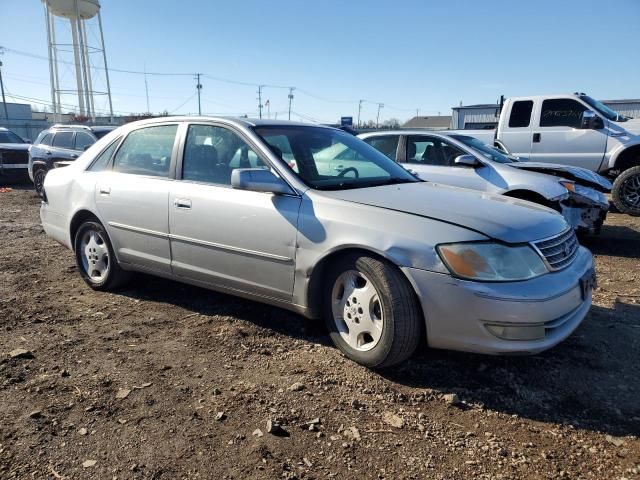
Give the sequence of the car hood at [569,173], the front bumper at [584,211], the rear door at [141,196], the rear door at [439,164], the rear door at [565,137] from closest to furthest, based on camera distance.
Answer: the rear door at [141,196]
the front bumper at [584,211]
the rear door at [439,164]
the car hood at [569,173]
the rear door at [565,137]

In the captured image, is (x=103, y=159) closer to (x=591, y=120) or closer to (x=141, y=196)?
(x=141, y=196)

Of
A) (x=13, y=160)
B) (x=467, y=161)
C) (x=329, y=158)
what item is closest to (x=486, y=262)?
(x=329, y=158)

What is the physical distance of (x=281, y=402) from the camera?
108 inches

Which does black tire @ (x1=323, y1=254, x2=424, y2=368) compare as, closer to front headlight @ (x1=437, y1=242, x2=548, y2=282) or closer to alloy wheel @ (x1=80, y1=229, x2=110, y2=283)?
front headlight @ (x1=437, y1=242, x2=548, y2=282)

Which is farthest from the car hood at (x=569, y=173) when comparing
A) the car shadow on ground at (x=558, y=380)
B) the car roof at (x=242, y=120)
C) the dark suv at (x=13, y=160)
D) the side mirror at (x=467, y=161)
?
the dark suv at (x=13, y=160)

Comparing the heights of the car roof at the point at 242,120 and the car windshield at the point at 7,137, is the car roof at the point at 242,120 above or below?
above

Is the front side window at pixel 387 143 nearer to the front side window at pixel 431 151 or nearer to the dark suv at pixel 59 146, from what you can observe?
the front side window at pixel 431 151

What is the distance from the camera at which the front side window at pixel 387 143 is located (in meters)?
7.31

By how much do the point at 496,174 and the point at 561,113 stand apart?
421 centimetres

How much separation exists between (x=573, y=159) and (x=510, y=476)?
8741mm

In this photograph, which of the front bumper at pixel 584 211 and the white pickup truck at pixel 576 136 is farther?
the white pickup truck at pixel 576 136

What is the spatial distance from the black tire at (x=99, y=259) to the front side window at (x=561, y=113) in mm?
8531

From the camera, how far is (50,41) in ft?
126

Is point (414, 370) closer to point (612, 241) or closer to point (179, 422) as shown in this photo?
point (179, 422)
